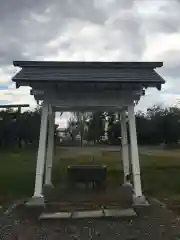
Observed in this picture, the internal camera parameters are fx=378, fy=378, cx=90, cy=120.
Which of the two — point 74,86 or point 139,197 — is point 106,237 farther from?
point 74,86

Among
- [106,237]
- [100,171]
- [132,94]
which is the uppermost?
[132,94]

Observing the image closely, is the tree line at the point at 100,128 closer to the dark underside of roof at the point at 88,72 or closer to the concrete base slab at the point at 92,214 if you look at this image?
the dark underside of roof at the point at 88,72

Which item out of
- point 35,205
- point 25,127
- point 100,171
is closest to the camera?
point 35,205

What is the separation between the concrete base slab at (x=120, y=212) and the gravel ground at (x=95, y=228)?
0.57ft

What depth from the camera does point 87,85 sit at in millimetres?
8383

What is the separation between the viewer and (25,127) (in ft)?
111

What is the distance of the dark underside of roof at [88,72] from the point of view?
26.0 ft

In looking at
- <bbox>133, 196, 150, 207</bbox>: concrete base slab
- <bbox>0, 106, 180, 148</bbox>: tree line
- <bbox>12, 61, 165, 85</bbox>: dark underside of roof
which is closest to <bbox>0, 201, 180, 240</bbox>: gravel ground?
<bbox>133, 196, 150, 207</bbox>: concrete base slab

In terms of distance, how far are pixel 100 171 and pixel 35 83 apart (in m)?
4.21

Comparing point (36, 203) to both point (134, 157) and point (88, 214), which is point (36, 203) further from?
point (134, 157)

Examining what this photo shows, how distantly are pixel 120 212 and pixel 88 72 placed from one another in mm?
3055

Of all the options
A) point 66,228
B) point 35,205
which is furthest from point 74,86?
point 66,228

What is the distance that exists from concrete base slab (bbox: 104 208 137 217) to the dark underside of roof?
2.64m

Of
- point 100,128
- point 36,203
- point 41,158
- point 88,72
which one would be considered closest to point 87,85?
point 88,72
